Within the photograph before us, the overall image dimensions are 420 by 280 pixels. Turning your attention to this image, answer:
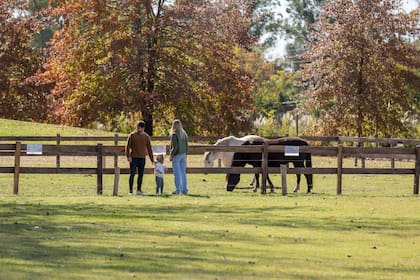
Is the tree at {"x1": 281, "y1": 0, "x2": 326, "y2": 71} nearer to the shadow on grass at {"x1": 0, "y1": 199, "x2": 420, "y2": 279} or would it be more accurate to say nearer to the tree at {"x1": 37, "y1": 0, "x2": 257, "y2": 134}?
the tree at {"x1": 37, "y1": 0, "x2": 257, "y2": 134}

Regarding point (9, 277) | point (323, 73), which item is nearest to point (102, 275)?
point (9, 277)

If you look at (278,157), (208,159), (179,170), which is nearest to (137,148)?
(179,170)

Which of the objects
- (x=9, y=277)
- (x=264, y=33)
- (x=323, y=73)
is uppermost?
(x=264, y=33)

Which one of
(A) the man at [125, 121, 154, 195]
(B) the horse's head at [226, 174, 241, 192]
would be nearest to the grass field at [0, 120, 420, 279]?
(A) the man at [125, 121, 154, 195]

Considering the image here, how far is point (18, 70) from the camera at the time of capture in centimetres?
5891

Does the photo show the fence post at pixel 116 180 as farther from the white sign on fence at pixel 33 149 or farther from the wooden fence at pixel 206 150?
the white sign on fence at pixel 33 149

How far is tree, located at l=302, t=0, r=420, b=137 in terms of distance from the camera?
5112cm

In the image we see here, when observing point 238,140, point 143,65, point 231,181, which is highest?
point 143,65

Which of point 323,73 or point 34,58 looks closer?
point 323,73

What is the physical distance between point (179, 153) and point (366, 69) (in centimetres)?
2853

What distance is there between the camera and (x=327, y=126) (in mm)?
52719

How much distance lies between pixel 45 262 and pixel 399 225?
23.4 feet

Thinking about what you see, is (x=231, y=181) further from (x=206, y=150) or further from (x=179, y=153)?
(x=179, y=153)

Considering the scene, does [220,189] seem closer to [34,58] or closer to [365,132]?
[365,132]
